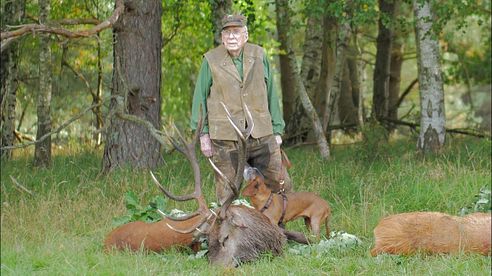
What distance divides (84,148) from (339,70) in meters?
4.34

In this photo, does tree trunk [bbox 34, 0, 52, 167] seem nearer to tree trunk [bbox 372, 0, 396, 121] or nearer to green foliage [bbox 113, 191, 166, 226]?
green foliage [bbox 113, 191, 166, 226]

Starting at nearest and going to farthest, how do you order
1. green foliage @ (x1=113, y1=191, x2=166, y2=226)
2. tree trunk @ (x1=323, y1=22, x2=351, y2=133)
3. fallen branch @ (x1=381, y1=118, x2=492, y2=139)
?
green foliage @ (x1=113, y1=191, x2=166, y2=226), tree trunk @ (x1=323, y1=22, x2=351, y2=133), fallen branch @ (x1=381, y1=118, x2=492, y2=139)

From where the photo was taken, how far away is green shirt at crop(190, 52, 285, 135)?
8883mm

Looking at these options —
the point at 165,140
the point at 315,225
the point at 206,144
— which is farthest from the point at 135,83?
the point at 315,225

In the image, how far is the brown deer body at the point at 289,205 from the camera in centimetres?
854

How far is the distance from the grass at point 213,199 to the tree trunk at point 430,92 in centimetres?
26

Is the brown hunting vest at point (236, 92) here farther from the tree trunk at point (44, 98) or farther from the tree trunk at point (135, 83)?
the tree trunk at point (44, 98)

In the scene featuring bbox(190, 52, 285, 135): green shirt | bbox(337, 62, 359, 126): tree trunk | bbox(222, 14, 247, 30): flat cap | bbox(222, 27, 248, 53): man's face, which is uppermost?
bbox(222, 14, 247, 30): flat cap

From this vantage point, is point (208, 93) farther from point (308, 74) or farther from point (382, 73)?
point (382, 73)

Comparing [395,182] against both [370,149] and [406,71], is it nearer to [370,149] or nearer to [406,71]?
[370,149]

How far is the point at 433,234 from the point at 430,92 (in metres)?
5.46

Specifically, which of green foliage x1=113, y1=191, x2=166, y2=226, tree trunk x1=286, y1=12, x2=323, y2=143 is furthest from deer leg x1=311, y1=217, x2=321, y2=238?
tree trunk x1=286, y1=12, x2=323, y2=143

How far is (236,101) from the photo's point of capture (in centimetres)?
885

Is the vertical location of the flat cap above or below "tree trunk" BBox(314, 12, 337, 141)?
above
